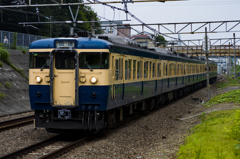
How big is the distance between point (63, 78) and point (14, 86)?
10.4m

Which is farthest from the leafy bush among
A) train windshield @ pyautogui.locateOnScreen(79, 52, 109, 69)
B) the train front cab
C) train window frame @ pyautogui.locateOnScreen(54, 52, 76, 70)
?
train windshield @ pyautogui.locateOnScreen(79, 52, 109, 69)

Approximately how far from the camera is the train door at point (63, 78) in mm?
9906

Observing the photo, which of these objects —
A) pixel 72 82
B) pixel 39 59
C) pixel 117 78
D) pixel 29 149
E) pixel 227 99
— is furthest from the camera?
pixel 227 99

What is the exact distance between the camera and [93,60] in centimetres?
993

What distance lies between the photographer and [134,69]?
1330 centimetres

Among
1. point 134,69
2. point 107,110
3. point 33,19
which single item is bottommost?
point 107,110

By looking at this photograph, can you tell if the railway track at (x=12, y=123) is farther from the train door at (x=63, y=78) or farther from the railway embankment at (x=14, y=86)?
the train door at (x=63, y=78)

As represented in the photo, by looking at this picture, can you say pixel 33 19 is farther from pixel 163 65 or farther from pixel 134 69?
pixel 134 69

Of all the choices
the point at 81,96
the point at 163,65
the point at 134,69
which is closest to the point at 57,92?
the point at 81,96

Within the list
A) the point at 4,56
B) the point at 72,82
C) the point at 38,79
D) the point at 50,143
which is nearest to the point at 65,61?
the point at 72,82

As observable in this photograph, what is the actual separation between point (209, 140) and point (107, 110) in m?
3.35

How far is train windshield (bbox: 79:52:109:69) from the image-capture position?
9.89m

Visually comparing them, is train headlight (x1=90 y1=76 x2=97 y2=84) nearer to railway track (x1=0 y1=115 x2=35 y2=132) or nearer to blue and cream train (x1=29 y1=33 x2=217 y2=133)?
blue and cream train (x1=29 y1=33 x2=217 y2=133)

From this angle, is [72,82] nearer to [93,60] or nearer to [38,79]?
[93,60]
